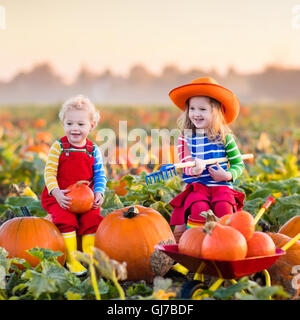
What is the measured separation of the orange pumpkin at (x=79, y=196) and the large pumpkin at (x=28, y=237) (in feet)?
0.65

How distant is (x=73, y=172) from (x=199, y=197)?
2.83ft

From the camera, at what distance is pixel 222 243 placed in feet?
7.99

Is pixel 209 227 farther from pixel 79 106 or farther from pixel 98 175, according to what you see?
pixel 79 106

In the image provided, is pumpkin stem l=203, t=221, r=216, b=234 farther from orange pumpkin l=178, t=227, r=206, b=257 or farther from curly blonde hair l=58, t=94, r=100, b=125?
curly blonde hair l=58, t=94, r=100, b=125

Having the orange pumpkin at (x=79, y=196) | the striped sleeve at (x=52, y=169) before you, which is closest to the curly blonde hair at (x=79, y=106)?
the striped sleeve at (x=52, y=169)

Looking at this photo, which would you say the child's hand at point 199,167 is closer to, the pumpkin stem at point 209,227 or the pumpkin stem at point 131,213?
the pumpkin stem at point 131,213

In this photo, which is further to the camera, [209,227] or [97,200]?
[97,200]

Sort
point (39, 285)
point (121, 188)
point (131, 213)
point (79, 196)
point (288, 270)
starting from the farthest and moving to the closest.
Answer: point (121, 188) < point (79, 196) < point (131, 213) < point (288, 270) < point (39, 285)

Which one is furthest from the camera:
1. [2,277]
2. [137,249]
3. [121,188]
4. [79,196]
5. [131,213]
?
[121,188]

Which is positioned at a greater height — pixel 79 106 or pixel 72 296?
pixel 79 106

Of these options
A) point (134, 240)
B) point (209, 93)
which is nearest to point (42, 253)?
point (134, 240)

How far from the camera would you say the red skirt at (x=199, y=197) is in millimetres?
3424
